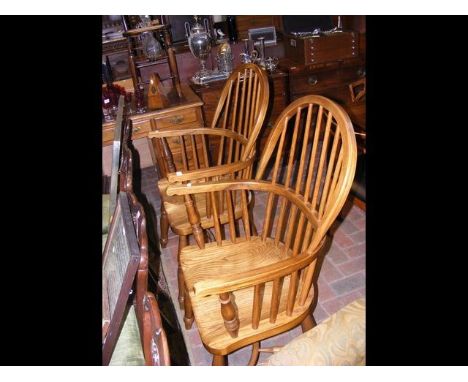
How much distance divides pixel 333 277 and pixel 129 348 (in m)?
1.24

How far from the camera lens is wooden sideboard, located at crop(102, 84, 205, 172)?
7.25 ft

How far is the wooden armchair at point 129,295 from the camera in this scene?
0.75 metres

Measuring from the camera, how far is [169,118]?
2.29 metres

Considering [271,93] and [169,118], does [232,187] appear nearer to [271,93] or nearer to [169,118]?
[169,118]

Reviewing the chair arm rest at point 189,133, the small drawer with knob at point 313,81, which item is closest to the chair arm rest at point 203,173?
the chair arm rest at point 189,133

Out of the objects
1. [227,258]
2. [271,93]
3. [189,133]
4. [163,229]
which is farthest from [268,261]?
[271,93]

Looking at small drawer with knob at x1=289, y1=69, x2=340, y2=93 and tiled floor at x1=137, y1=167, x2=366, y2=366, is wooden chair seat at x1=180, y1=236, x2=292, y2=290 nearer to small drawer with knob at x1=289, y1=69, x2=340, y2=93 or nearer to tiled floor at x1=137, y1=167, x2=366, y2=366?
tiled floor at x1=137, y1=167, x2=366, y2=366

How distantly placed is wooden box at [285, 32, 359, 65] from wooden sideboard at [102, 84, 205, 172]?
1.01m

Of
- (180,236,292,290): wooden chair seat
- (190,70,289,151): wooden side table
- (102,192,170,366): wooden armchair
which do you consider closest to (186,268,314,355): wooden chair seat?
(180,236,292,290): wooden chair seat

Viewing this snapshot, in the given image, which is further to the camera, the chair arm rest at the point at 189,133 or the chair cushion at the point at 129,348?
the chair arm rest at the point at 189,133

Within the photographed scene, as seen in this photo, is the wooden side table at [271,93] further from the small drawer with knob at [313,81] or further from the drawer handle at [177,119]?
the drawer handle at [177,119]

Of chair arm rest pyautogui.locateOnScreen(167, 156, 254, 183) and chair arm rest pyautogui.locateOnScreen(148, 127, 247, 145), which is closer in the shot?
chair arm rest pyautogui.locateOnScreen(167, 156, 254, 183)

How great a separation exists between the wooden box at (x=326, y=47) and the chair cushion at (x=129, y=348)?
2348 millimetres
